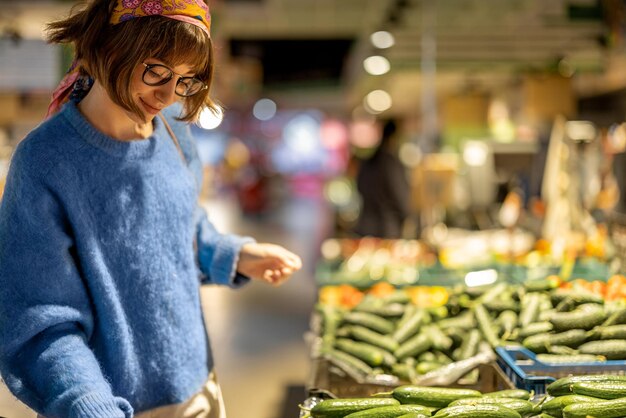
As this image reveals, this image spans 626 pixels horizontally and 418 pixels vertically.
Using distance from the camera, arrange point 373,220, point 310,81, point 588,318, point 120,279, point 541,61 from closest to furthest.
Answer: point 120,279 → point 588,318 → point 373,220 → point 541,61 → point 310,81

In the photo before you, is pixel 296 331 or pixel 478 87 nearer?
pixel 296 331

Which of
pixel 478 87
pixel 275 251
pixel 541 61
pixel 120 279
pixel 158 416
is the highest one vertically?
pixel 478 87

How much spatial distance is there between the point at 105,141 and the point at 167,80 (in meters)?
0.23

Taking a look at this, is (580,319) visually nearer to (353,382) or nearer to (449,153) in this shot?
(353,382)

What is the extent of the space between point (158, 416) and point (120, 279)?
38 centimetres

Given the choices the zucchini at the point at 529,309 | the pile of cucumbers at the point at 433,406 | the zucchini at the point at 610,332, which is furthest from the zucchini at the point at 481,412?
the zucchini at the point at 529,309

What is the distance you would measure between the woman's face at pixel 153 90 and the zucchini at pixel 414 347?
1.82 metres

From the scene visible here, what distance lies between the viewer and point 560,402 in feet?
6.66

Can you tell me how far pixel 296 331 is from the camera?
5.96m

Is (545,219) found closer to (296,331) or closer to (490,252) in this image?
(490,252)

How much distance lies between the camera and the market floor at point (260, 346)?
396cm

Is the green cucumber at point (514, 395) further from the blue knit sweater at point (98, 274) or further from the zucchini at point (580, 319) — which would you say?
the blue knit sweater at point (98, 274)

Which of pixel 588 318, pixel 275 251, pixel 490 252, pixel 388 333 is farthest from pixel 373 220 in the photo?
pixel 275 251

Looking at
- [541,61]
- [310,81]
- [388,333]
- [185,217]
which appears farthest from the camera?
[310,81]
